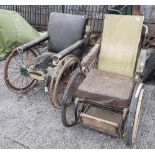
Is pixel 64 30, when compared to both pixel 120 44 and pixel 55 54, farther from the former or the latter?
pixel 120 44

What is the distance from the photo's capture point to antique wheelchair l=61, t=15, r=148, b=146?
2.16m

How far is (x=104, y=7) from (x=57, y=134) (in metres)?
3.05

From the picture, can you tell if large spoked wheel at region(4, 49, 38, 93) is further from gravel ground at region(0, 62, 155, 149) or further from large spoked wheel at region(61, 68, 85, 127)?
large spoked wheel at region(61, 68, 85, 127)

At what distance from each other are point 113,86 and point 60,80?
563 millimetres

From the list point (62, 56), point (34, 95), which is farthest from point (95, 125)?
point (34, 95)

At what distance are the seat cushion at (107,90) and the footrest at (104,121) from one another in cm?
15

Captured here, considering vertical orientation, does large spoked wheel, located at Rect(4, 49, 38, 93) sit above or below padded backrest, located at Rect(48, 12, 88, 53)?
below

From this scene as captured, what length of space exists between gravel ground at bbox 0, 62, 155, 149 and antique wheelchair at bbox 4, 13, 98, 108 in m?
0.23

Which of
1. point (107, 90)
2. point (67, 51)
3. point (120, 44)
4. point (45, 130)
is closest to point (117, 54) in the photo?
point (120, 44)

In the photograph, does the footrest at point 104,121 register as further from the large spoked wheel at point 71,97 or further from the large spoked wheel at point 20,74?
the large spoked wheel at point 20,74

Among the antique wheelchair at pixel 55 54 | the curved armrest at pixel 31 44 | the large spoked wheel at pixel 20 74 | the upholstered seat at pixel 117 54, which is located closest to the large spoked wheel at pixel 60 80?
the antique wheelchair at pixel 55 54

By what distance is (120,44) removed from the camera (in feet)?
9.14

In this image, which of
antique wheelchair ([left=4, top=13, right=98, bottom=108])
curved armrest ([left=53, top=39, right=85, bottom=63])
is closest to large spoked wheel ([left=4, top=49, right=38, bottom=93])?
antique wheelchair ([left=4, top=13, right=98, bottom=108])

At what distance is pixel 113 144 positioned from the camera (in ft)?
7.45
